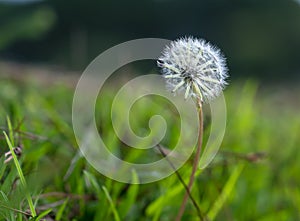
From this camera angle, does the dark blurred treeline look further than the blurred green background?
Yes

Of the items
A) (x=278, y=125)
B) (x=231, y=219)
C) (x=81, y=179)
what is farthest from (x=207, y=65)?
(x=278, y=125)

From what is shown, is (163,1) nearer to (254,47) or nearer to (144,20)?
(144,20)

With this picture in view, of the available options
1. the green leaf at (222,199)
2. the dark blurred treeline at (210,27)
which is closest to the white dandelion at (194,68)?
the green leaf at (222,199)

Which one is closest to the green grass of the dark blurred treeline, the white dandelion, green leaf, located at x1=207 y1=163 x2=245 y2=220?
green leaf, located at x1=207 y1=163 x2=245 y2=220

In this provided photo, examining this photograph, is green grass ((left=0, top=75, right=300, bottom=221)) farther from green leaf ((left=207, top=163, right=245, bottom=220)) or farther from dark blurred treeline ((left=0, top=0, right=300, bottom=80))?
dark blurred treeline ((left=0, top=0, right=300, bottom=80))

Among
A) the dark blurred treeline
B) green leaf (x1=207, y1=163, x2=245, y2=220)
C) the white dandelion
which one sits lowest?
the dark blurred treeline

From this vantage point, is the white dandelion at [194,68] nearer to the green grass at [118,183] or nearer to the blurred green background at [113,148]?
the blurred green background at [113,148]
